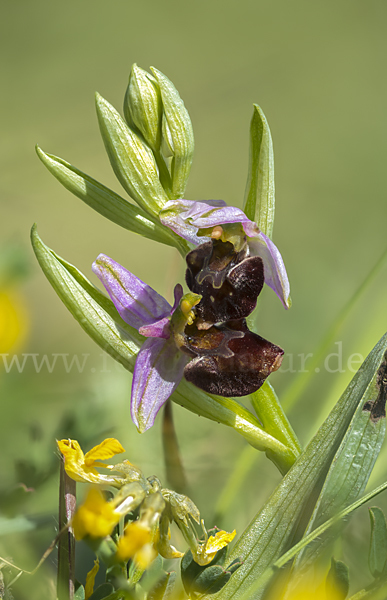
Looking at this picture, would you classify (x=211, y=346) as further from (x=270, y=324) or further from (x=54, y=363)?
(x=270, y=324)

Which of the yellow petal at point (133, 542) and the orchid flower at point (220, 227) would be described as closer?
the yellow petal at point (133, 542)

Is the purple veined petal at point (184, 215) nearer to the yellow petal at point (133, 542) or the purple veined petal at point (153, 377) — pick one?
the purple veined petal at point (153, 377)

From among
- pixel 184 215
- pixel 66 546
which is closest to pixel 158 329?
pixel 184 215

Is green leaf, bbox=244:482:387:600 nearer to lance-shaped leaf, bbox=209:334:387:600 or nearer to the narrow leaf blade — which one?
lance-shaped leaf, bbox=209:334:387:600

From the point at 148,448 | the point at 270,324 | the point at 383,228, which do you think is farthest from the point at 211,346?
the point at 383,228

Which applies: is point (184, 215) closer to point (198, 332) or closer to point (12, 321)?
point (198, 332)

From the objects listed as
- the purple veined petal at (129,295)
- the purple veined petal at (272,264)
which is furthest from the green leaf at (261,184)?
the purple veined petal at (129,295)
